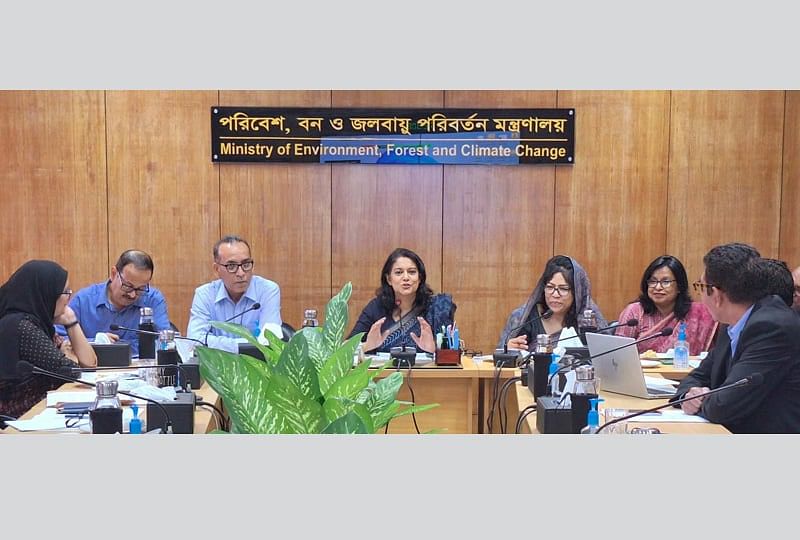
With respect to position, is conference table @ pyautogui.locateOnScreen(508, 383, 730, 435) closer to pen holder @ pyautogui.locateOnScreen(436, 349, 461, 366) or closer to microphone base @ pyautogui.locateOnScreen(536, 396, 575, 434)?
microphone base @ pyautogui.locateOnScreen(536, 396, 575, 434)

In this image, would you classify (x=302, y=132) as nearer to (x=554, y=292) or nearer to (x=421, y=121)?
(x=421, y=121)

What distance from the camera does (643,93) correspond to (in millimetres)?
5906

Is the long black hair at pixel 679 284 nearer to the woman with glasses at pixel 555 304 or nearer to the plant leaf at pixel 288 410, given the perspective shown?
the woman with glasses at pixel 555 304

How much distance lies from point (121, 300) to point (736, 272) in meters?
3.41

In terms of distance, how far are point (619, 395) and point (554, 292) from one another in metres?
1.28

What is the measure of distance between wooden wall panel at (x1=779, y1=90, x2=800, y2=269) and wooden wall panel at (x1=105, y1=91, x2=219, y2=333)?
4182mm

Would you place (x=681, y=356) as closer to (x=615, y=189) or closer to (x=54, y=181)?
(x=615, y=189)

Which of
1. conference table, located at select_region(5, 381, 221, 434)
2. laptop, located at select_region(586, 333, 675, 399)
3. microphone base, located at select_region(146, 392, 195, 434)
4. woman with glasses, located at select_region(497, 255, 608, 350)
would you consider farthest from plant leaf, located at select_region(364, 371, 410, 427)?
woman with glasses, located at select_region(497, 255, 608, 350)

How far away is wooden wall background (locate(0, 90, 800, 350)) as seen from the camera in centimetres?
584

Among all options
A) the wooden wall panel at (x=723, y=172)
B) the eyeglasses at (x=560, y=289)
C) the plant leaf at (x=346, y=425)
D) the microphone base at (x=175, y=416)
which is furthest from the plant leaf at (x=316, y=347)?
the wooden wall panel at (x=723, y=172)

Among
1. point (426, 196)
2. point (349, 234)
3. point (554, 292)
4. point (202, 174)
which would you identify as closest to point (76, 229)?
point (202, 174)

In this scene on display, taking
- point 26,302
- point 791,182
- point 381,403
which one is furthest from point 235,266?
point 791,182

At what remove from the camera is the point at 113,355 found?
13.0 feet

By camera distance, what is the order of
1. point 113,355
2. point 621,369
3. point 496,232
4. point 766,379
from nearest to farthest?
point 766,379 < point 621,369 < point 113,355 < point 496,232
